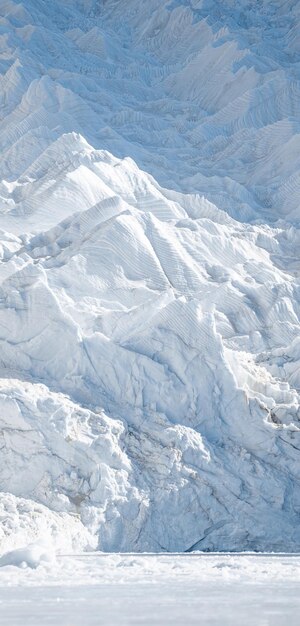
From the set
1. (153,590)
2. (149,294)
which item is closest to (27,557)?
(153,590)

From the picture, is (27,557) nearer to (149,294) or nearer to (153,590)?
(153,590)

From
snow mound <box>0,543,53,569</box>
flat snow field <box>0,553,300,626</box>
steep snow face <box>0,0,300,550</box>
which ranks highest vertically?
flat snow field <box>0,553,300,626</box>

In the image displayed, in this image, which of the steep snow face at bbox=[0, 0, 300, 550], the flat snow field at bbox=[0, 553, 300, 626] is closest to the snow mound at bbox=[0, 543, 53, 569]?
the flat snow field at bbox=[0, 553, 300, 626]

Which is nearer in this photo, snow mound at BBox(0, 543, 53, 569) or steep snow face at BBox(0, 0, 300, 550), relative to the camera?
snow mound at BBox(0, 543, 53, 569)

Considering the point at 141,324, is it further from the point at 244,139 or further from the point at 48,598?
the point at 244,139

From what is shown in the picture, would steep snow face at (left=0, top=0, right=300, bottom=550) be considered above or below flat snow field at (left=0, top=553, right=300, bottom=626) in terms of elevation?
below

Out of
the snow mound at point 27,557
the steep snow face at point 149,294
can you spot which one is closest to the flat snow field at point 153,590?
the snow mound at point 27,557

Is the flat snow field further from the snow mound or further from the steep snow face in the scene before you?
the steep snow face
